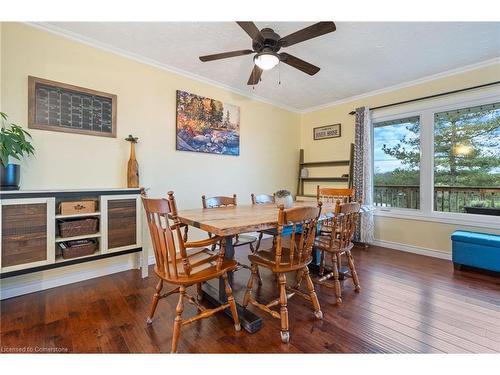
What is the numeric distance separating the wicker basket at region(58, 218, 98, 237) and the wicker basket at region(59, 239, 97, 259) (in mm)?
103

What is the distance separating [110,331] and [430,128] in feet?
14.9

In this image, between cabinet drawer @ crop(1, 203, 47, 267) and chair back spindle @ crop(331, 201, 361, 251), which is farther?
chair back spindle @ crop(331, 201, 361, 251)

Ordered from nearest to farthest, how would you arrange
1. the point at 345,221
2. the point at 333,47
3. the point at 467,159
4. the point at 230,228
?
1. the point at 230,228
2. the point at 345,221
3. the point at 333,47
4. the point at 467,159

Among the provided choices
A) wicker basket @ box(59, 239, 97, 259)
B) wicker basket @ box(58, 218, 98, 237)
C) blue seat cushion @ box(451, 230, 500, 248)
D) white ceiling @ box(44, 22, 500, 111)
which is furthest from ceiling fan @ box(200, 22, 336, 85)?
blue seat cushion @ box(451, 230, 500, 248)

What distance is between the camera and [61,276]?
7.97ft

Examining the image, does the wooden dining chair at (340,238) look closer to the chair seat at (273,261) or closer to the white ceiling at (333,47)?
the chair seat at (273,261)

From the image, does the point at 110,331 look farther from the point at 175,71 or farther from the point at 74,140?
the point at 175,71

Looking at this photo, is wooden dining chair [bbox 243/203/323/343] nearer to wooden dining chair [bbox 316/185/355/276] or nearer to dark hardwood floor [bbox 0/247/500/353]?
dark hardwood floor [bbox 0/247/500/353]

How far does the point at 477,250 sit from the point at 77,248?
435 centimetres

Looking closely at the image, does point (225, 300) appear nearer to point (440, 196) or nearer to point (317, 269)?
point (317, 269)

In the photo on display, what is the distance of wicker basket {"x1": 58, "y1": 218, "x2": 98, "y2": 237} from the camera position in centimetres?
218

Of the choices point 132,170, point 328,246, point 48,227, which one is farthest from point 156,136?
point 328,246

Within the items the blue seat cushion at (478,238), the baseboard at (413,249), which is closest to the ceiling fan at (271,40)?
the blue seat cushion at (478,238)
